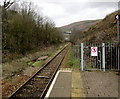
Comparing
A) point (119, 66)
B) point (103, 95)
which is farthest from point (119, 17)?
point (103, 95)

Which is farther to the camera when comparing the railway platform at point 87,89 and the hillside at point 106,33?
the hillside at point 106,33

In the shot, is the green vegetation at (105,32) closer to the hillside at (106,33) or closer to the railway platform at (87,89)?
the hillside at (106,33)

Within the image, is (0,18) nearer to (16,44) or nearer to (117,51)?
(16,44)

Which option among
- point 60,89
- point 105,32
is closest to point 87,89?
point 60,89

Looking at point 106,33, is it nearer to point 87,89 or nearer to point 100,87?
point 100,87

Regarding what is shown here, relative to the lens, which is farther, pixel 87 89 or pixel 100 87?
pixel 100 87

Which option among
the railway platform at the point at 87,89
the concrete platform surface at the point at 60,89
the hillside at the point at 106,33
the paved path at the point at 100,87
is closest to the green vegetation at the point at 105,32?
the hillside at the point at 106,33

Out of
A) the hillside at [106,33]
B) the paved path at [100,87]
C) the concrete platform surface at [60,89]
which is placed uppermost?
the hillside at [106,33]

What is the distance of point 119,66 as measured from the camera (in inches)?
292

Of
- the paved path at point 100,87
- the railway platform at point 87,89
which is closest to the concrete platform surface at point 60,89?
the railway platform at point 87,89

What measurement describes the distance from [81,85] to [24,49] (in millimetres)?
18354

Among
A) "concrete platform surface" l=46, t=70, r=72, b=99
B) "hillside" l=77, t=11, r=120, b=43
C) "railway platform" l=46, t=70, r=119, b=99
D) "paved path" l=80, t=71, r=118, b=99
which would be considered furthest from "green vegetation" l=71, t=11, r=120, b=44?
"concrete platform surface" l=46, t=70, r=72, b=99

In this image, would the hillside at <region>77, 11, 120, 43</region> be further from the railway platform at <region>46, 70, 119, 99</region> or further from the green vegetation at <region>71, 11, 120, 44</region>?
the railway platform at <region>46, 70, 119, 99</region>

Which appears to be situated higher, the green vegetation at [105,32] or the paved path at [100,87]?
the green vegetation at [105,32]
